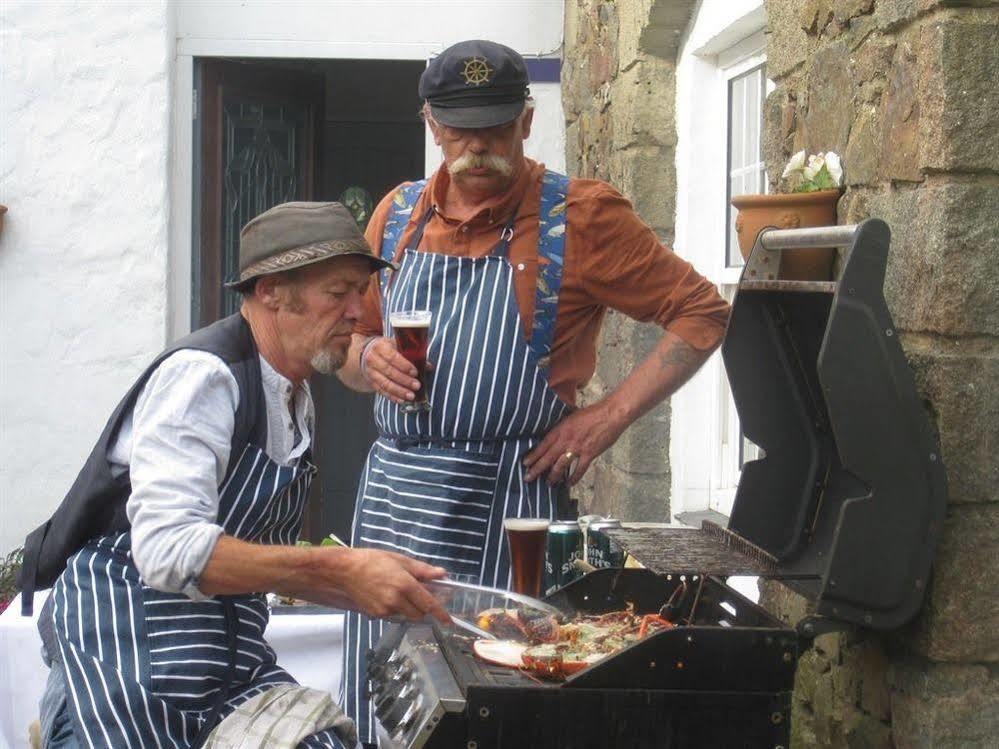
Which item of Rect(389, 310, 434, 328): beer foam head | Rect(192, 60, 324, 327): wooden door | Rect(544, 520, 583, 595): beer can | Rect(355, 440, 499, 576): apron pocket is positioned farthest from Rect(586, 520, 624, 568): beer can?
Rect(192, 60, 324, 327): wooden door

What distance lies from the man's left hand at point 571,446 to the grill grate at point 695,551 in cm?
40

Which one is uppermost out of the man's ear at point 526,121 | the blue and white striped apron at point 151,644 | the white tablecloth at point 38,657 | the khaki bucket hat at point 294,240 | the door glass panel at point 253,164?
the door glass panel at point 253,164

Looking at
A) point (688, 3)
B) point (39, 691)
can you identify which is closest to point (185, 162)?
point (688, 3)

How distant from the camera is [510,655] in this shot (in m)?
2.52

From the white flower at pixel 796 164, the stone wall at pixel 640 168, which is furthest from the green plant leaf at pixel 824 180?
the stone wall at pixel 640 168

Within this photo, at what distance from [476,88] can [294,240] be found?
0.97 meters

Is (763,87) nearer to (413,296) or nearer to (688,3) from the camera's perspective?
(688,3)

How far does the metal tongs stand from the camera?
2656 millimetres

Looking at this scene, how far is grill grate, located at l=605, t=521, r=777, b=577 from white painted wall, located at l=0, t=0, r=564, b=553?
14.6ft

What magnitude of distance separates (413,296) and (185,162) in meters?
3.93

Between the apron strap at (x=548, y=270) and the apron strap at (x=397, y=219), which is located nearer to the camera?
the apron strap at (x=548, y=270)

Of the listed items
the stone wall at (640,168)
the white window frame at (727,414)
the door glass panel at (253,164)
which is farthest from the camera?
the door glass panel at (253,164)

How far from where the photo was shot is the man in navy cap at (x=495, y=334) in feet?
11.5

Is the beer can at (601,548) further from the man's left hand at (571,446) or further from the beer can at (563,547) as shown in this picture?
the man's left hand at (571,446)
